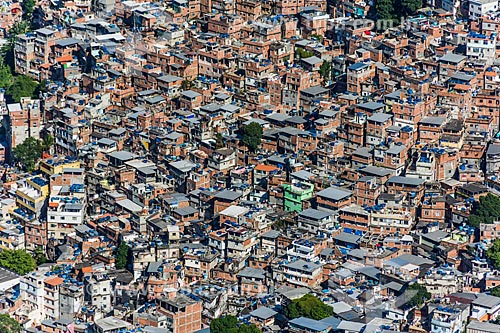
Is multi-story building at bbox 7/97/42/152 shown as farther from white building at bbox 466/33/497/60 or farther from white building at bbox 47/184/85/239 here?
white building at bbox 466/33/497/60

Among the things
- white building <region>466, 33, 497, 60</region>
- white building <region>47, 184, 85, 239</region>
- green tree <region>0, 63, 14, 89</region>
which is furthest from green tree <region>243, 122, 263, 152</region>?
green tree <region>0, 63, 14, 89</region>

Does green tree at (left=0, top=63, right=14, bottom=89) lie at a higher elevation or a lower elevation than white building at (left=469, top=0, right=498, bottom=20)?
lower

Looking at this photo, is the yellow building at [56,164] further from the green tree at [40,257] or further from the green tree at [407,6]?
the green tree at [407,6]

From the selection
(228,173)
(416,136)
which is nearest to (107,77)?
(228,173)

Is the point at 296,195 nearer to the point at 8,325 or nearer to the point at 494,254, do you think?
the point at 494,254

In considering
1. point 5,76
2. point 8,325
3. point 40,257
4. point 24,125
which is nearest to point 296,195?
point 40,257

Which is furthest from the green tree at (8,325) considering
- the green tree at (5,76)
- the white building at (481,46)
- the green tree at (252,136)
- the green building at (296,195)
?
the white building at (481,46)
